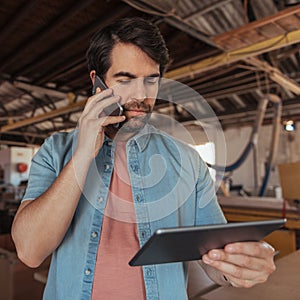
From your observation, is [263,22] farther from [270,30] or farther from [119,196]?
[119,196]

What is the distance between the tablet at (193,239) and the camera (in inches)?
19.9

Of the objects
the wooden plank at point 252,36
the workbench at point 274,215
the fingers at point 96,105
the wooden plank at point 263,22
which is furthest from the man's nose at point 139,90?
the workbench at point 274,215

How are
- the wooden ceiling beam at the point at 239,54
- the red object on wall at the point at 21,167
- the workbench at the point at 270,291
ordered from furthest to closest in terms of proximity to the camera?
the red object on wall at the point at 21,167 < the wooden ceiling beam at the point at 239,54 < the workbench at the point at 270,291

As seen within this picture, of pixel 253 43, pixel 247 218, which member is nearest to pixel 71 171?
pixel 253 43

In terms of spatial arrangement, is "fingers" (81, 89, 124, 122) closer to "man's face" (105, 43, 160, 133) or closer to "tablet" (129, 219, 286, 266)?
"man's face" (105, 43, 160, 133)

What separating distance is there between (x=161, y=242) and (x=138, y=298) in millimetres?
319

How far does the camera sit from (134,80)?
823 millimetres

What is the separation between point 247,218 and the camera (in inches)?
125

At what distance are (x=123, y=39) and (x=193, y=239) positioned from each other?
1.90 feet

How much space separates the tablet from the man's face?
13.7 inches

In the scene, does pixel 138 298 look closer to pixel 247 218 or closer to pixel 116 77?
pixel 116 77

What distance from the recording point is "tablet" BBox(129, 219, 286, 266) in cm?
51

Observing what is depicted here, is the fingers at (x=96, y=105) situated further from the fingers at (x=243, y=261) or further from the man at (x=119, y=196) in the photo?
the fingers at (x=243, y=261)

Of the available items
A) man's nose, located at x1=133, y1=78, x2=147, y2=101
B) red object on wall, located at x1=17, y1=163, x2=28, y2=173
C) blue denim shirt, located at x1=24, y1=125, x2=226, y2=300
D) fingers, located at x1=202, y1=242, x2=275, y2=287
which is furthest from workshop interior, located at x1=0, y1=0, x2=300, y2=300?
red object on wall, located at x1=17, y1=163, x2=28, y2=173
